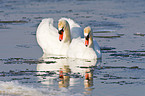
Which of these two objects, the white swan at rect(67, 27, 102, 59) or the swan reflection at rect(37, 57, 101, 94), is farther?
the white swan at rect(67, 27, 102, 59)

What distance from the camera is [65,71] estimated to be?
13.7 meters

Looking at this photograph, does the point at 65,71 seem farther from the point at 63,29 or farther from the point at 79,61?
the point at 63,29

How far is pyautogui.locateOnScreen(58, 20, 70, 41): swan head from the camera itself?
17.0m

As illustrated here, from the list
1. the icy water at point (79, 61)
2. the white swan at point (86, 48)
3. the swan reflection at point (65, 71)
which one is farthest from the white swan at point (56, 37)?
the swan reflection at point (65, 71)

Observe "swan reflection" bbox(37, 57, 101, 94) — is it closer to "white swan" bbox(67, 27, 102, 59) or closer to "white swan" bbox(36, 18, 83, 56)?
"white swan" bbox(67, 27, 102, 59)

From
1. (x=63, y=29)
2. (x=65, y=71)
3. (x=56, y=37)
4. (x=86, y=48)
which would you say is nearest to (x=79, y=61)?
(x=86, y=48)

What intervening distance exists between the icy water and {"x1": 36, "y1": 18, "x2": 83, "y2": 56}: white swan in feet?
1.28

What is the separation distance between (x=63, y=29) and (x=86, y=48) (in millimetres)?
1630

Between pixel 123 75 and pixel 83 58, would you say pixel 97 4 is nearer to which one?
pixel 83 58

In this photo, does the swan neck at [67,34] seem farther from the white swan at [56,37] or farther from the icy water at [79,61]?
→ the icy water at [79,61]

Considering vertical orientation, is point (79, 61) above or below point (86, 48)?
below

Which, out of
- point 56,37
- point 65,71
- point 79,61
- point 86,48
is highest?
point 56,37

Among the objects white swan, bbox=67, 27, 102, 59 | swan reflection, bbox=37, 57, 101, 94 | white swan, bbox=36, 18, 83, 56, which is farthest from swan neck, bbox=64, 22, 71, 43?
swan reflection, bbox=37, 57, 101, 94

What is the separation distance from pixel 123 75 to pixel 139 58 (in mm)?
2560
